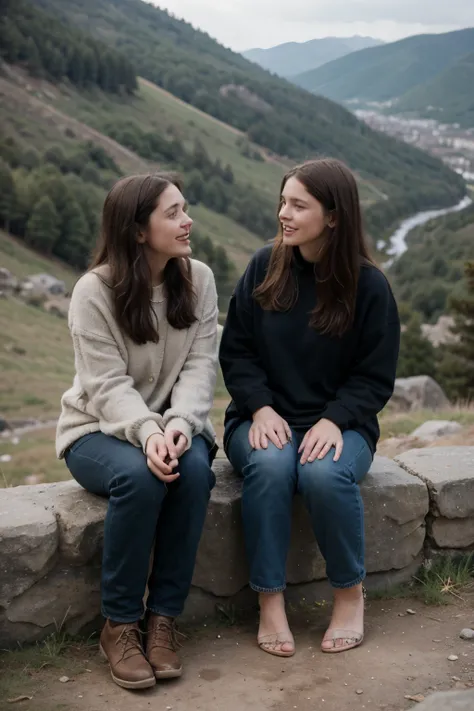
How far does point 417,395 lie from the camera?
2258 cm

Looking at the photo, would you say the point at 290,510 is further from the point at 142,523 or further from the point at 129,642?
the point at 129,642

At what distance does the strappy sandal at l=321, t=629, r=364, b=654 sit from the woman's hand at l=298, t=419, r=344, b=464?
672 millimetres

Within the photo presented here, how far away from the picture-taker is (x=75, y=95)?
4013 inches

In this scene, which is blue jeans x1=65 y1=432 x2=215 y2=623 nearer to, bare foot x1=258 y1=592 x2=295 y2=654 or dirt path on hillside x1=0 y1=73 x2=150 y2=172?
bare foot x1=258 y1=592 x2=295 y2=654

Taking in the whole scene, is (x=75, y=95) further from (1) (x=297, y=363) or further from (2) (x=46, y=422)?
(1) (x=297, y=363)

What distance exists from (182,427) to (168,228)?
0.78 metres

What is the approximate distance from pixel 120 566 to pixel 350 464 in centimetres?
96

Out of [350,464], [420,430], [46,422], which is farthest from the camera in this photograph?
[46,422]

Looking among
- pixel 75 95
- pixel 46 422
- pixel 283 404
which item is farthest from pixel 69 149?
pixel 283 404

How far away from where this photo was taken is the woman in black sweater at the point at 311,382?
10.4 ft

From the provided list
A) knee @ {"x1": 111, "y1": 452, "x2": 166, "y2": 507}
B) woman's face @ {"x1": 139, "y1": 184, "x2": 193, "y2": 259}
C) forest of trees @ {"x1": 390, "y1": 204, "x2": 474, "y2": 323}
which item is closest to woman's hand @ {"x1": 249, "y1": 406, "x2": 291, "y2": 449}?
knee @ {"x1": 111, "y1": 452, "x2": 166, "y2": 507}

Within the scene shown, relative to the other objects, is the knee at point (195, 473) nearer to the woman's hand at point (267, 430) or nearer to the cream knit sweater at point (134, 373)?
the cream knit sweater at point (134, 373)

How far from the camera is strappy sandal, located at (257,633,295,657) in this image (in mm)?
3160

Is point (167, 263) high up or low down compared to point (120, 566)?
up
